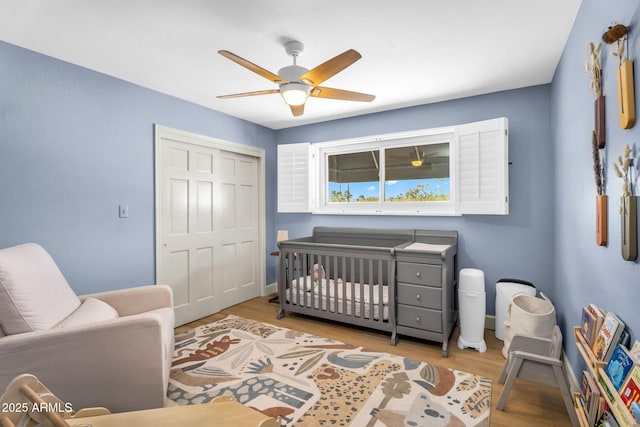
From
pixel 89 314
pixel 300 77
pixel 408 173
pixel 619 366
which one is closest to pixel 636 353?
pixel 619 366

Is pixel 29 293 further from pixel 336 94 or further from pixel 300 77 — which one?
pixel 336 94

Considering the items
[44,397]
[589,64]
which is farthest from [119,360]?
[589,64]

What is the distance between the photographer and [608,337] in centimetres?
116

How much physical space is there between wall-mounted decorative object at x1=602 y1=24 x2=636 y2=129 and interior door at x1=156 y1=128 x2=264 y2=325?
331cm

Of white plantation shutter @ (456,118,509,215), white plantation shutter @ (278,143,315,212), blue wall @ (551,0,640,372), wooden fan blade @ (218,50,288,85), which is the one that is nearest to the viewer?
blue wall @ (551,0,640,372)

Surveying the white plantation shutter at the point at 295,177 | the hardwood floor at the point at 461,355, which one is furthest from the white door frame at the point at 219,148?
the hardwood floor at the point at 461,355

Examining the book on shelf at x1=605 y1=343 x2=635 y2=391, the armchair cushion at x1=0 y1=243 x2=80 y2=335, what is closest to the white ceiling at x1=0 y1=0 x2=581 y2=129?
the armchair cushion at x1=0 y1=243 x2=80 y2=335

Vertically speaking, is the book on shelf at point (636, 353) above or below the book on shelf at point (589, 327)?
above

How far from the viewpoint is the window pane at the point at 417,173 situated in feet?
10.9

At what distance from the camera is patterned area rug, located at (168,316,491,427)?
5.80 feet

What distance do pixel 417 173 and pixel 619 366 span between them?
2653 millimetres

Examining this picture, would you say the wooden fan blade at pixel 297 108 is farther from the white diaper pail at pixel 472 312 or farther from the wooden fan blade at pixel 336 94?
the white diaper pail at pixel 472 312

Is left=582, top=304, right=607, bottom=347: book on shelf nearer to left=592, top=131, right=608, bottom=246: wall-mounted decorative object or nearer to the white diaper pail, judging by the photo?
left=592, top=131, right=608, bottom=246: wall-mounted decorative object

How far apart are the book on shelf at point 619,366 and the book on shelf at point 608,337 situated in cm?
5
